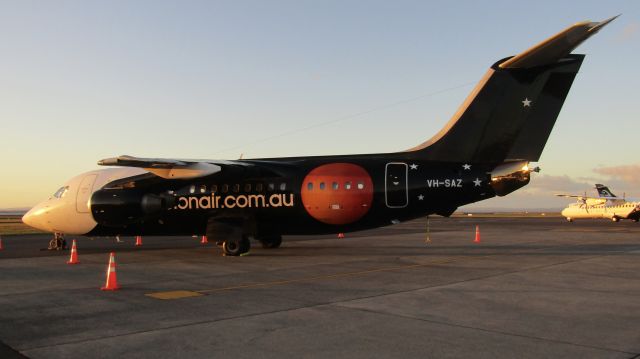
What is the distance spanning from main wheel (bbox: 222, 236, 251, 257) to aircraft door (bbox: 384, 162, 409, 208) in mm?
5694

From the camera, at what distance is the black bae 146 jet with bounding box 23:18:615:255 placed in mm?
16281

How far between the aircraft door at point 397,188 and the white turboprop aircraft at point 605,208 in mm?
44153

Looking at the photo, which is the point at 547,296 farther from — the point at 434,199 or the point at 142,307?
the point at 142,307

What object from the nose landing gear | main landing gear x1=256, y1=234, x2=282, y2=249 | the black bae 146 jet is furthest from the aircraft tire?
the nose landing gear

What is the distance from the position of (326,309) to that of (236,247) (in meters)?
10.3

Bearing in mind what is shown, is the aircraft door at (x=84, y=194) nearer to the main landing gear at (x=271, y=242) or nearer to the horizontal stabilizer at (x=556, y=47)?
the main landing gear at (x=271, y=242)

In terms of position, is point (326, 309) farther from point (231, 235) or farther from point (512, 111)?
point (512, 111)

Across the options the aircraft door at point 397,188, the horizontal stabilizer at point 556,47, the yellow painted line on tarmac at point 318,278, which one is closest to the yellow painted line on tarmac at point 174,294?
the yellow painted line on tarmac at point 318,278

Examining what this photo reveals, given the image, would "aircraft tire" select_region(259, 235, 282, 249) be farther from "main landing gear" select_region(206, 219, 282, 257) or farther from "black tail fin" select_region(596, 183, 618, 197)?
"black tail fin" select_region(596, 183, 618, 197)

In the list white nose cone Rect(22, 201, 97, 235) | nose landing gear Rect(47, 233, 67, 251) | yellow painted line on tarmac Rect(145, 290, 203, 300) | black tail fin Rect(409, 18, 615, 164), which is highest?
black tail fin Rect(409, 18, 615, 164)

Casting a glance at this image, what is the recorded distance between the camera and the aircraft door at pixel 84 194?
20.0 metres

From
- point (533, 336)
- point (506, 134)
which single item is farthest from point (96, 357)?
point (506, 134)

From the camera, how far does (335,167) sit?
18.3 m

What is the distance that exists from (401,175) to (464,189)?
2.19m
